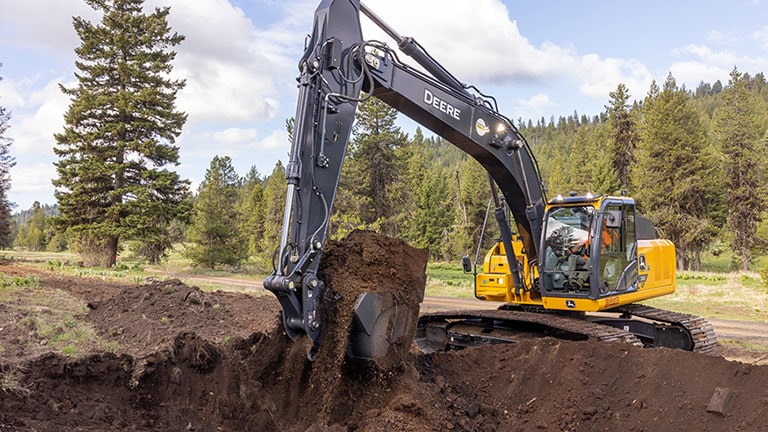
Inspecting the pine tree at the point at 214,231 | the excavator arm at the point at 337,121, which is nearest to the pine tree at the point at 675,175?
the pine tree at the point at 214,231

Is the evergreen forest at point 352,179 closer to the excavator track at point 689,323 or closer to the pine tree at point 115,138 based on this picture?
the pine tree at point 115,138

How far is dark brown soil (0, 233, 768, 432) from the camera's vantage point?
493cm

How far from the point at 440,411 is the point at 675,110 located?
36091 mm

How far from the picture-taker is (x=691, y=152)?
35281 millimetres

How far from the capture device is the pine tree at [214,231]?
3238cm

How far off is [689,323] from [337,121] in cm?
656

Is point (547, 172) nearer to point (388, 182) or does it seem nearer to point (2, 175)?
point (388, 182)

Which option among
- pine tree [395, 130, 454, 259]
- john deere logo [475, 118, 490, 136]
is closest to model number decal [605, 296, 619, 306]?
john deere logo [475, 118, 490, 136]

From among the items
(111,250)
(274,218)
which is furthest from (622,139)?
(111,250)

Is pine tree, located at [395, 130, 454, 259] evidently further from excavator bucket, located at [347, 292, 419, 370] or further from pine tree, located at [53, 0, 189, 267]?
excavator bucket, located at [347, 292, 419, 370]

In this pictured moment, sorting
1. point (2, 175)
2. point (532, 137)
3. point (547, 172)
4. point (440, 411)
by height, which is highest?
point (532, 137)

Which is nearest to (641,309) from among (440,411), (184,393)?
(440,411)

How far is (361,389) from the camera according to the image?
539cm

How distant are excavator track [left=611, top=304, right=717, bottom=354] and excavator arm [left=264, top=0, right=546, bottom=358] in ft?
10.1
